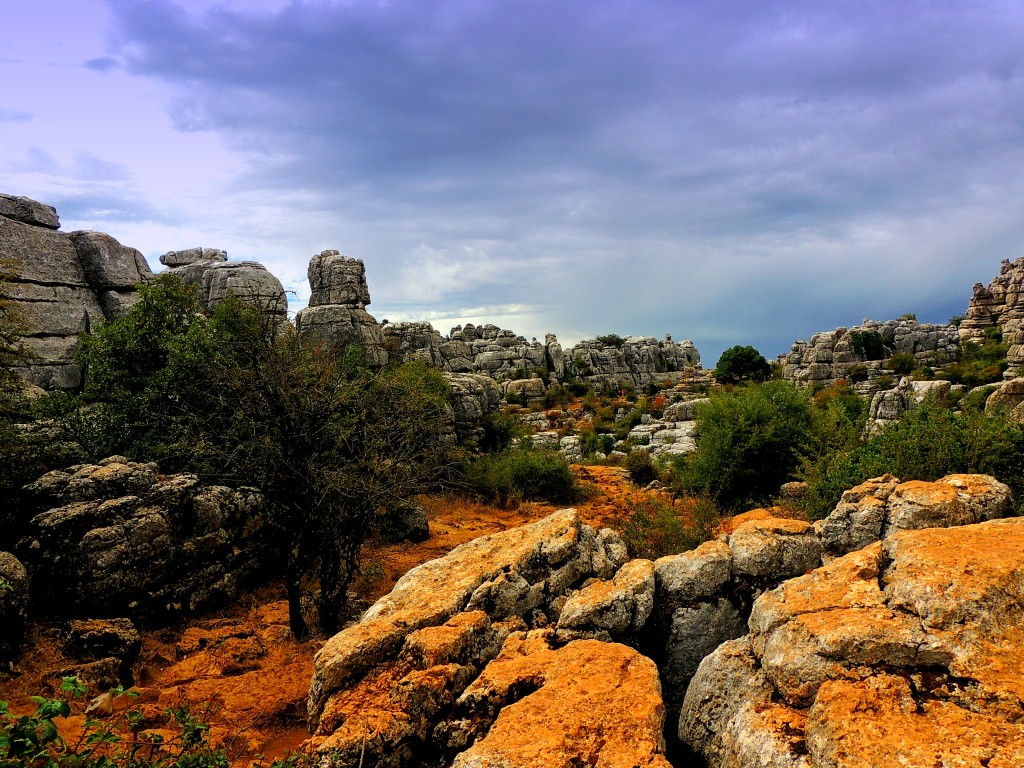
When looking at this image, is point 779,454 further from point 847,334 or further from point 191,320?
point 847,334

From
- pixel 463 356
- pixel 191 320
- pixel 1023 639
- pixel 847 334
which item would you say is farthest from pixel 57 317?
pixel 847 334

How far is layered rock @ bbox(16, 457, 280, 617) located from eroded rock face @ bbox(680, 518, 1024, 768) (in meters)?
7.48

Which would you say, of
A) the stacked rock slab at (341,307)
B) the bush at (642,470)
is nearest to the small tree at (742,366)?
the bush at (642,470)

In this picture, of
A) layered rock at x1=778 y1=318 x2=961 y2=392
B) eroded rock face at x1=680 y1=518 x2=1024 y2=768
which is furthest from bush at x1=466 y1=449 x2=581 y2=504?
layered rock at x1=778 y1=318 x2=961 y2=392

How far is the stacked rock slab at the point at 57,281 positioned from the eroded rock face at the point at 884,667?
21030 mm

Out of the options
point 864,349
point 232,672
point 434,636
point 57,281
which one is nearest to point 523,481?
point 232,672

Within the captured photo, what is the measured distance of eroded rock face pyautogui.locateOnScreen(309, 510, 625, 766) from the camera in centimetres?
411

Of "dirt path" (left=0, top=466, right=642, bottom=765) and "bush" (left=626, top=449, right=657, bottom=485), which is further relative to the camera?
"bush" (left=626, top=449, right=657, bottom=485)

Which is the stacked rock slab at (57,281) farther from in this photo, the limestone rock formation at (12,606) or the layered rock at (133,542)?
the limestone rock formation at (12,606)

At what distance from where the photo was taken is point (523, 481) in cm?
1800

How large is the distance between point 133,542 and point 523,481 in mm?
11694

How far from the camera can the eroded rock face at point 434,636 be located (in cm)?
411

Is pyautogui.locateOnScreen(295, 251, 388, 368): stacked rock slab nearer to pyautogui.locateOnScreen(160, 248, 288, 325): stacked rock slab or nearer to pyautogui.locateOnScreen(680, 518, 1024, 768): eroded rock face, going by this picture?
pyautogui.locateOnScreen(160, 248, 288, 325): stacked rock slab

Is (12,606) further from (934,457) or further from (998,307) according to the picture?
(998,307)
